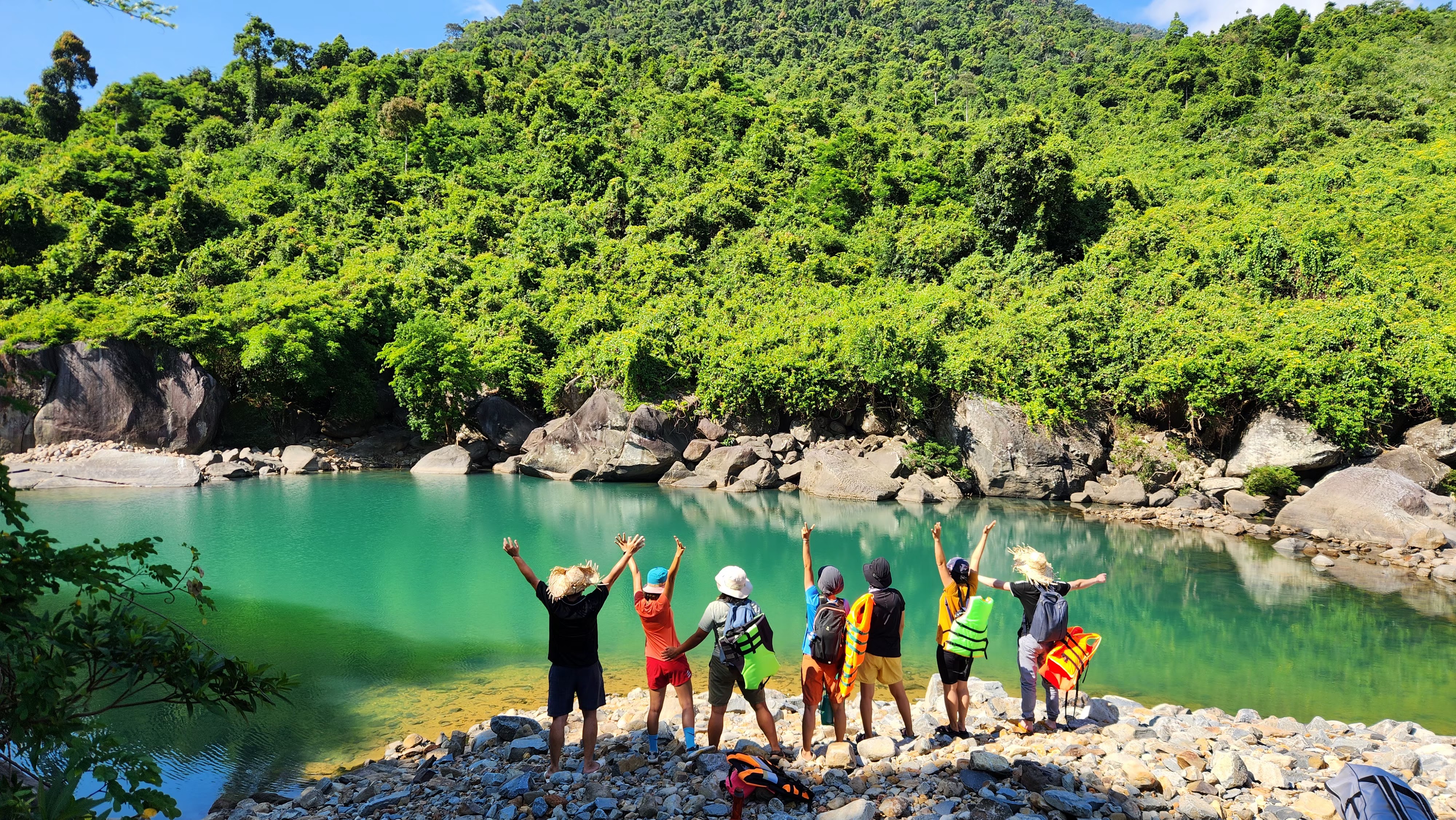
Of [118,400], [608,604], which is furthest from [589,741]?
[118,400]

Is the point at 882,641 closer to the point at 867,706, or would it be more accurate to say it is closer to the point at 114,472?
the point at 867,706

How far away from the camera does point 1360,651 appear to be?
38.8 feet

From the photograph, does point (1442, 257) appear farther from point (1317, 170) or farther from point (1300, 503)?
point (1300, 503)

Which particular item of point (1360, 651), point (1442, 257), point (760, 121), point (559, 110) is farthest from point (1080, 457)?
point (559, 110)

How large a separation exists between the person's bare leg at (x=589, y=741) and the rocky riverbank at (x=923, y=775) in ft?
0.33

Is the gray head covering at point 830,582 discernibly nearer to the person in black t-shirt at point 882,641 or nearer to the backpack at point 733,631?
the person in black t-shirt at point 882,641

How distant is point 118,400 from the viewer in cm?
2655

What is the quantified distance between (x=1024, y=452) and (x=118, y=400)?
3102 cm

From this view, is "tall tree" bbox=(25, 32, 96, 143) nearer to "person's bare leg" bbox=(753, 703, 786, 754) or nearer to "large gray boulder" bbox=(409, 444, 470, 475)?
"large gray boulder" bbox=(409, 444, 470, 475)

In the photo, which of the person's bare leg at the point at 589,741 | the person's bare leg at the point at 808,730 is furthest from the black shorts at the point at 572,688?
the person's bare leg at the point at 808,730

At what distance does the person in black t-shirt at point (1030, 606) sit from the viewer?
669 centimetres

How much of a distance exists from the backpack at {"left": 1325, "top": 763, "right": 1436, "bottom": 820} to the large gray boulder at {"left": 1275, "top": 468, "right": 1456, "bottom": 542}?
58.5 feet

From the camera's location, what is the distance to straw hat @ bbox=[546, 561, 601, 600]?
5.96m

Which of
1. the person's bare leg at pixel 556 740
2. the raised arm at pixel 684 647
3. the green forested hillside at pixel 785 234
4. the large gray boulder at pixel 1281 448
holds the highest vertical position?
the green forested hillside at pixel 785 234
